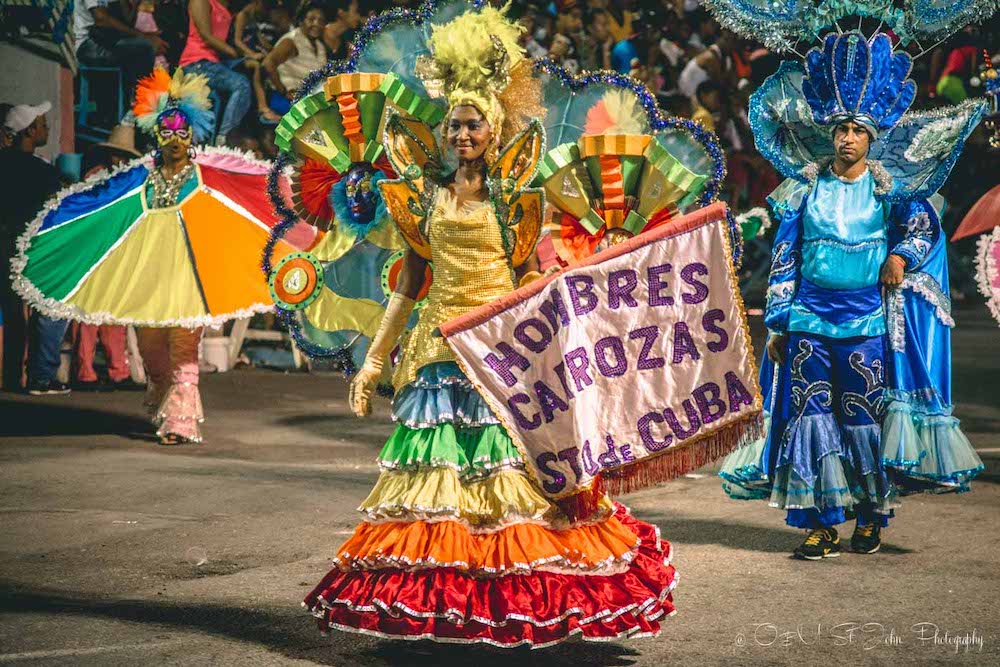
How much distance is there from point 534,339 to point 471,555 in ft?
2.46

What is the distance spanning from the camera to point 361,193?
646cm

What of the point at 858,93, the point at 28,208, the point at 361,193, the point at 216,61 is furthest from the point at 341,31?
the point at 858,93

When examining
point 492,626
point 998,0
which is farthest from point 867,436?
point 492,626

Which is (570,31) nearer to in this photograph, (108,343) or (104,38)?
(104,38)

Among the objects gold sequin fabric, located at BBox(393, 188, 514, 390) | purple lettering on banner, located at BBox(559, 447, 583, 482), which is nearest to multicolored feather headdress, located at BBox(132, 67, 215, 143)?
gold sequin fabric, located at BBox(393, 188, 514, 390)

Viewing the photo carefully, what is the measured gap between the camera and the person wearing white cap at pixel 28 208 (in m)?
11.7

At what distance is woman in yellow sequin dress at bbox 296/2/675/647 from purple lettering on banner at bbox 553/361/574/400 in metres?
0.30

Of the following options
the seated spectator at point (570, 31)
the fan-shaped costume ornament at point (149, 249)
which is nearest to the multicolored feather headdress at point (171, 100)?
the fan-shaped costume ornament at point (149, 249)

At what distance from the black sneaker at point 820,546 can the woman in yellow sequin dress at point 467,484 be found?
5.21 feet

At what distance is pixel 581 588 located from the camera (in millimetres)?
4641

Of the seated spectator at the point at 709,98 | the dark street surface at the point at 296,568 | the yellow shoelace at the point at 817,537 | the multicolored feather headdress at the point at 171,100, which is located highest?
the seated spectator at the point at 709,98

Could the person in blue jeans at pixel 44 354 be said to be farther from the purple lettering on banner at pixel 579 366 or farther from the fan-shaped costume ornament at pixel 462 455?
the purple lettering on banner at pixel 579 366

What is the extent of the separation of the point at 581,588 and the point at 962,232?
15.4 feet

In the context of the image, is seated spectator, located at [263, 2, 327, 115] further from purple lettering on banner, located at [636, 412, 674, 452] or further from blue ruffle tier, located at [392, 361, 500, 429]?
purple lettering on banner, located at [636, 412, 674, 452]
